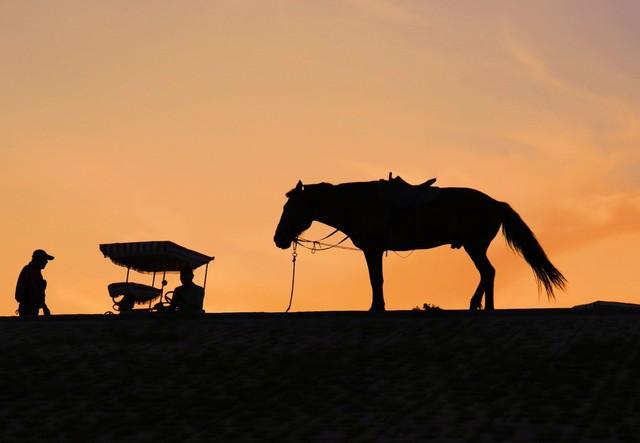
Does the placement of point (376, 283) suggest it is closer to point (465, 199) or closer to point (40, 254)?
point (465, 199)

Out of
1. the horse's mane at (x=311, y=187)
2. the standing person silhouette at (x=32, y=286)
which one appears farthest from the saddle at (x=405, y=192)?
the standing person silhouette at (x=32, y=286)

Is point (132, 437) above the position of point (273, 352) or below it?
below

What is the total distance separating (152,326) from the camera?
20.8 meters

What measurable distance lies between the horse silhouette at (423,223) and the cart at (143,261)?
7.04 m

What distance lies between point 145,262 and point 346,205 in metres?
9.68

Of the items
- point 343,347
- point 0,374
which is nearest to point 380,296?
point 343,347

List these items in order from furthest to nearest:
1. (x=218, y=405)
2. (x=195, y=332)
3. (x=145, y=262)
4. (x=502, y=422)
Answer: (x=145, y=262) < (x=195, y=332) < (x=218, y=405) < (x=502, y=422)

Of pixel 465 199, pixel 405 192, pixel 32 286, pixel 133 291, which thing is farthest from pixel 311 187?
pixel 133 291

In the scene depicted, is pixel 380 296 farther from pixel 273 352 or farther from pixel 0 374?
→ pixel 0 374

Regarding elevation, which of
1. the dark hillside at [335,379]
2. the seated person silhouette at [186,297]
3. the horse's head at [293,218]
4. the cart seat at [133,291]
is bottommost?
the dark hillside at [335,379]

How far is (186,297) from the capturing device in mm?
22094

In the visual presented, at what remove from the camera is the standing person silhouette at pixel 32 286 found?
23906mm

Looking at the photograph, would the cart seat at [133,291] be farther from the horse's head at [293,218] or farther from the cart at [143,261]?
the horse's head at [293,218]

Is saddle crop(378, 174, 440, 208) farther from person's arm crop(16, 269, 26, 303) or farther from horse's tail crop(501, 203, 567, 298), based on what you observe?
person's arm crop(16, 269, 26, 303)
